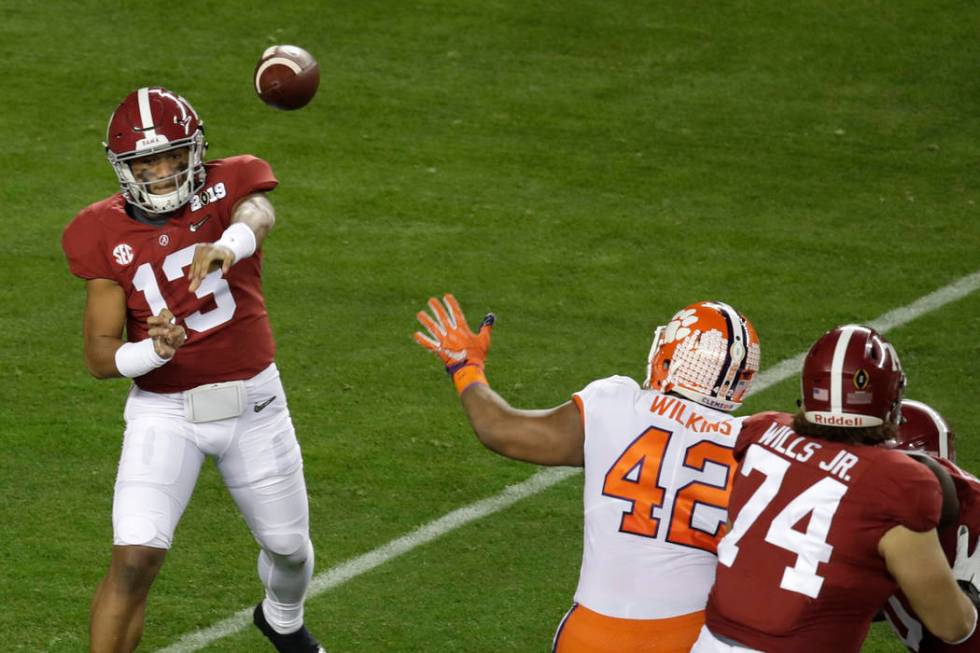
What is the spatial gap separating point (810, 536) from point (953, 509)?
467mm

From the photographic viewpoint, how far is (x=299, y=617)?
6.37m

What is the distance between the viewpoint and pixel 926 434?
530 centimetres

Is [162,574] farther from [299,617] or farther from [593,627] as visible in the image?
[593,627]

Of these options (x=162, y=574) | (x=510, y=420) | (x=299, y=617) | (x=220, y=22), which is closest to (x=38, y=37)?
(x=220, y=22)

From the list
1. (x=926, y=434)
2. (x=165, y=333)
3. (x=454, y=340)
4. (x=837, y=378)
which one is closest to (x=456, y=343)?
(x=454, y=340)

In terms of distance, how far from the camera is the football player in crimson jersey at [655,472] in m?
4.80

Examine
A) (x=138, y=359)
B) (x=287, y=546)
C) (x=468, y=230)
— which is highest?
(x=138, y=359)

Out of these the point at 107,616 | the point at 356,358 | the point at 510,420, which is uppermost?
the point at 510,420

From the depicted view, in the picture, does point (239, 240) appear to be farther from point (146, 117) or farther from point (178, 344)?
point (146, 117)

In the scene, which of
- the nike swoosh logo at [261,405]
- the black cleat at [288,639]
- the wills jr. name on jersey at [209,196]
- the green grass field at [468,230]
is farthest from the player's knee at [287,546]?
the wills jr. name on jersey at [209,196]

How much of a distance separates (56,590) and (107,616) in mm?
1375

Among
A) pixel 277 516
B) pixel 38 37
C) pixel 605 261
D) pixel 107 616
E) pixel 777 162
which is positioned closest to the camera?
pixel 107 616

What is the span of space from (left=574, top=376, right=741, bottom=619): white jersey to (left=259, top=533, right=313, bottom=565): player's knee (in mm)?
1646

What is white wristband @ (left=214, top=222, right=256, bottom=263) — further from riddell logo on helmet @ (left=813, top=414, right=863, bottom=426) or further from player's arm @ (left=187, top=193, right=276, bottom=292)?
riddell logo on helmet @ (left=813, top=414, right=863, bottom=426)
